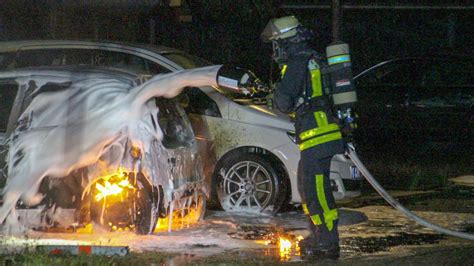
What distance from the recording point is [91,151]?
8.79m

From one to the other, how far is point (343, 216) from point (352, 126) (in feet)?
8.30

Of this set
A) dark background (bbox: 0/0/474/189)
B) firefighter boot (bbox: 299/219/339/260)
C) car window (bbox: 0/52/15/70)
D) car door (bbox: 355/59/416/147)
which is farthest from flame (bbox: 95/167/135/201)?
car door (bbox: 355/59/416/147)

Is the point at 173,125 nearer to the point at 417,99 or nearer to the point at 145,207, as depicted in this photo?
the point at 145,207

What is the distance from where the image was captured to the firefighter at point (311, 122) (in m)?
8.21

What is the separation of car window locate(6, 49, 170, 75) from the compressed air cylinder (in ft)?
10.5

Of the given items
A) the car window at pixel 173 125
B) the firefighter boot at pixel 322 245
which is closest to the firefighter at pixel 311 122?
the firefighter boot at pixel 322 245

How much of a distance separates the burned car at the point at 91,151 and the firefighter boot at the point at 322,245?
1397 millimetres

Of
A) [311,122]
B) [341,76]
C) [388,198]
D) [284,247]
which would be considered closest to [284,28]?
[341,76]

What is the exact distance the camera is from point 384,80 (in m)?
16.2

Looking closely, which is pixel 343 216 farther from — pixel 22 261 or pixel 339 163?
pixel 22 261

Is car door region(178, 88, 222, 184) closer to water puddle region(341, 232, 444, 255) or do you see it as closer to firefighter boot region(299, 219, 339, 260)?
water puddle region(341, 232, 444, 255)

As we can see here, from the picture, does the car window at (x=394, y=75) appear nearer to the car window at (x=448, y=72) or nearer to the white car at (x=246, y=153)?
the car window at (x=448, y=72)

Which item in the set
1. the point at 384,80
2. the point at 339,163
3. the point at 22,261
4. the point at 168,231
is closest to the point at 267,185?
the point at 339,163

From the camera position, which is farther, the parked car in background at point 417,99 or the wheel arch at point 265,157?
the parked car in background at point 417,99
